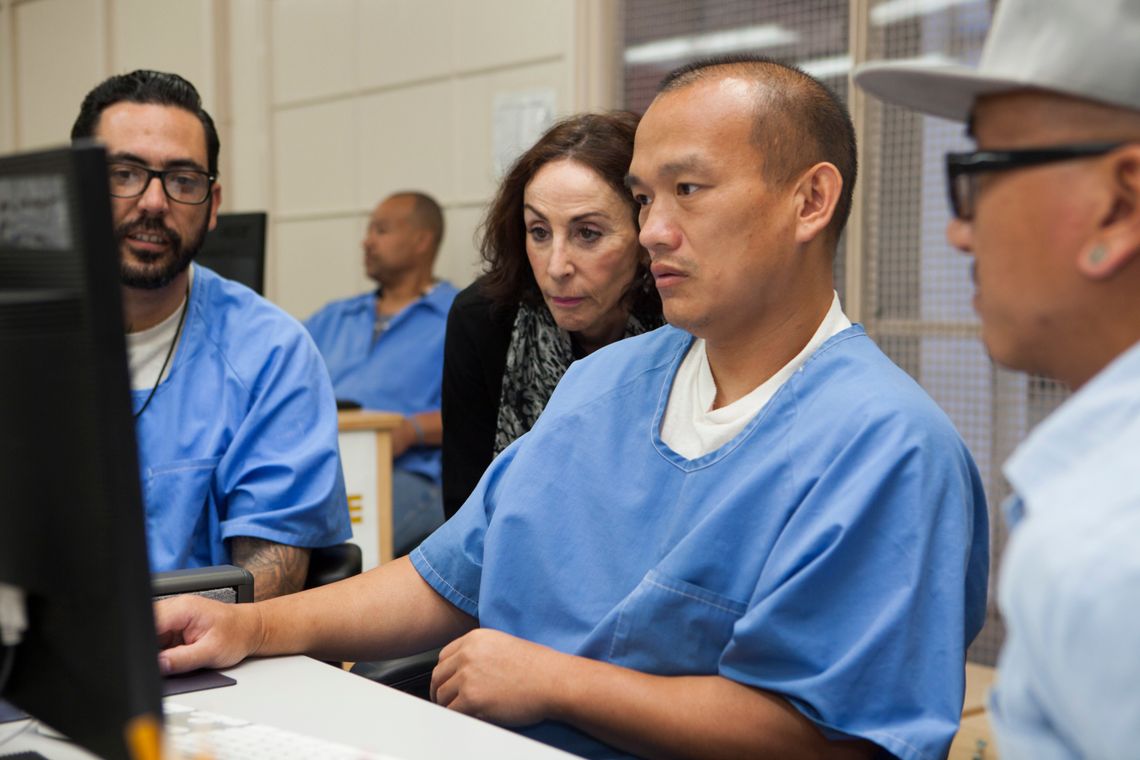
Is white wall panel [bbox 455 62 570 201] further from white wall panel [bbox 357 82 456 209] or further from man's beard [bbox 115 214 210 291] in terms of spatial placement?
man's beard [bbox 115 214 210 291]

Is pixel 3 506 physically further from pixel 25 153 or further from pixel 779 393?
pixel 779 393

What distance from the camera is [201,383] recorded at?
6.08 ft

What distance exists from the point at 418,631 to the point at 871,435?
599 mm

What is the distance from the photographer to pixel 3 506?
0.80 m

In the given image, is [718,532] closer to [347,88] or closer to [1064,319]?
[1064,319]

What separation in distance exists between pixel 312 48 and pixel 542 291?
10.0ft

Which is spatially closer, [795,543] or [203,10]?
[795,543]

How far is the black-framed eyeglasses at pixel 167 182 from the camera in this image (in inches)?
75.2

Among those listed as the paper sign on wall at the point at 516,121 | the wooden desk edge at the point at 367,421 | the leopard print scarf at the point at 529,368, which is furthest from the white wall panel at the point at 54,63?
the leopard print scarf at the point at 529,368

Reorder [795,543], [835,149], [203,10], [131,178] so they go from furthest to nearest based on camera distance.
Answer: [203,10] → [131,178] → [835,149] → [795,543]

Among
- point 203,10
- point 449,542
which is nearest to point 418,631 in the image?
point 449,542

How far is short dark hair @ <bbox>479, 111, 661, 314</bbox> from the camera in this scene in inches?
87.0

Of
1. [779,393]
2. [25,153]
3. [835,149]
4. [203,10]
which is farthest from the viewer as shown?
[203,10]

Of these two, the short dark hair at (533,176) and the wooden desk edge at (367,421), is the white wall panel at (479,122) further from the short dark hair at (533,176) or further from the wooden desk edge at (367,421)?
the short dark hair at (533,176)
